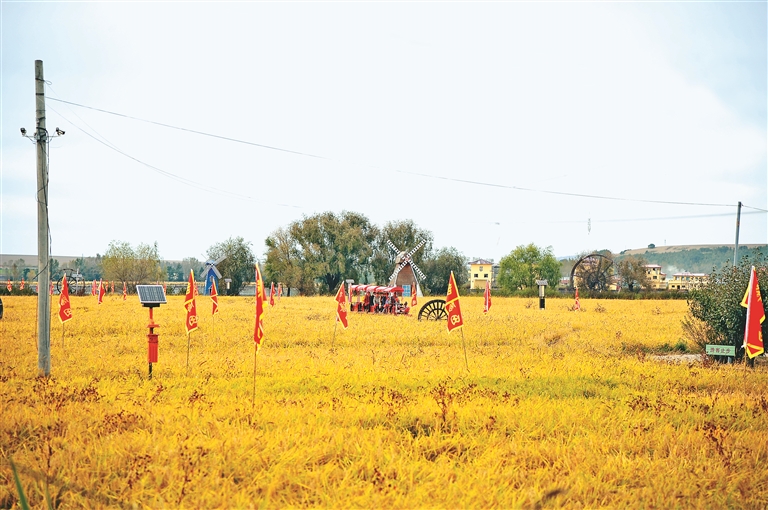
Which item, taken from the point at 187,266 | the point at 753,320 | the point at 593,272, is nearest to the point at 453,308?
the point at 753,320

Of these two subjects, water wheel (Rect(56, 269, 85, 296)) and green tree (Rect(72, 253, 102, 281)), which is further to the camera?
green tree (Rect(72, 253, 102, 281))

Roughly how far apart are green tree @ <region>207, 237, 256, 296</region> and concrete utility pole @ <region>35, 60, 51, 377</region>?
59976mm

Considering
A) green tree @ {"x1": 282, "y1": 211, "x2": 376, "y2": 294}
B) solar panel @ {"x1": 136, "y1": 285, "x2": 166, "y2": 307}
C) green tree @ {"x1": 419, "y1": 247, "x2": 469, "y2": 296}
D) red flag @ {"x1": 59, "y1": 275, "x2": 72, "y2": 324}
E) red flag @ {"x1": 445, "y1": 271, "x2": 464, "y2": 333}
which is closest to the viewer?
solar panel @ {"x1": 136, "y1": 285, "x2": 166, "y2": 307}

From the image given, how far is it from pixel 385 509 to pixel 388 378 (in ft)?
20.5

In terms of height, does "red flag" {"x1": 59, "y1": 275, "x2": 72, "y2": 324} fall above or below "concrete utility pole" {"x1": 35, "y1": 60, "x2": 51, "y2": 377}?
below

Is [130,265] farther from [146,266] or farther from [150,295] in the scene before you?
[150,295]

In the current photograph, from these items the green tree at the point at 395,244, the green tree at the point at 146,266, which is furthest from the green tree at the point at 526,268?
the green tree at the point at 146,266

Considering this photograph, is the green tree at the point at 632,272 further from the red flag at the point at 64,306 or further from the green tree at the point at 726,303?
the red flag at the point at 64,306

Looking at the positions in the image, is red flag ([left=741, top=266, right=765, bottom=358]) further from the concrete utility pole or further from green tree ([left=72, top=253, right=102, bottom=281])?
green tree ([left=72, top=253, right=102, bottom=281])

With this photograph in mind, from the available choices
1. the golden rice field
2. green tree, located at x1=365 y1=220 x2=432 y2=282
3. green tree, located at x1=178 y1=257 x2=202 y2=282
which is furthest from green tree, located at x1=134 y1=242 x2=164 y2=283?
the golden rice field

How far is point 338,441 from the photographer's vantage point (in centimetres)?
750

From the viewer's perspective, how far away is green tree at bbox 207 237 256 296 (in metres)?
72.3

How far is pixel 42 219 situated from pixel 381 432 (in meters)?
8.60

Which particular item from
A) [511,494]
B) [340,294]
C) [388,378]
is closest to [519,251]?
[340,294]
